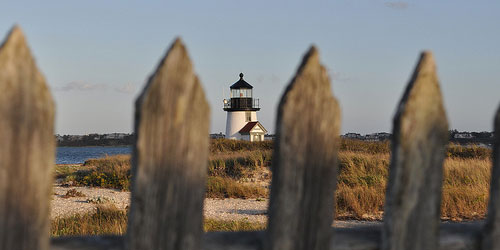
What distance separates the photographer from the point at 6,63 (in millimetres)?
1178

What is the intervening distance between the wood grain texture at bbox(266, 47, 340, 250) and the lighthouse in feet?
123

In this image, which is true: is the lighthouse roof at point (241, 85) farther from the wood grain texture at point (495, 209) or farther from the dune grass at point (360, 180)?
the wood grain texture at point (495, 209)

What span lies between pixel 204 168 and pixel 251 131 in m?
38.5

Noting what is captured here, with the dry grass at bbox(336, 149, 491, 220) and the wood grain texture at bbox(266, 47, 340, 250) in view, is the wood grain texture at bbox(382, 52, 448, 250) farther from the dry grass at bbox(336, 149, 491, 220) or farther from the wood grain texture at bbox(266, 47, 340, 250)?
the dry grass at bbox(336, 149, 491, 220)

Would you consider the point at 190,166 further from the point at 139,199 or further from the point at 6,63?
the point at 6,63

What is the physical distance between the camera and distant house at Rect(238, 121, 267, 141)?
39.8m

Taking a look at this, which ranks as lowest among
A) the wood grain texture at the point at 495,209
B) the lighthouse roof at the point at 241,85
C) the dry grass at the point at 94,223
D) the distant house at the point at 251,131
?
the dry grass at the point at 94,223

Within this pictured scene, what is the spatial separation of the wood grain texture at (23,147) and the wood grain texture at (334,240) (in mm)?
136

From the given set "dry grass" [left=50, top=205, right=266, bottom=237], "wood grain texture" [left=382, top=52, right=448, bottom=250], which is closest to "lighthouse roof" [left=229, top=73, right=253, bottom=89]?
"dry grass" [left=50, top=205, right=266, bottom=237]

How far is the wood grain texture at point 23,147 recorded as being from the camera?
1188 mm

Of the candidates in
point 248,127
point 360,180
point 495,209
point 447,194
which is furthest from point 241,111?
point 495,209

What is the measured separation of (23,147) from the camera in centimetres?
121

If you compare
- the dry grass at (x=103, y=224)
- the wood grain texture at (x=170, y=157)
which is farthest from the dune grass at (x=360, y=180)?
the wood grain texture at (x=170, y=157)

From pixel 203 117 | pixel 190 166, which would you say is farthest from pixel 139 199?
pixel 203 117
